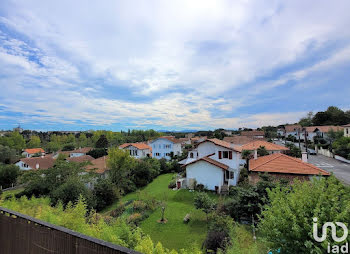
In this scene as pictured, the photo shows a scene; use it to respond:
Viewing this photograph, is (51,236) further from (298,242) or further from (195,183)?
(195,183)

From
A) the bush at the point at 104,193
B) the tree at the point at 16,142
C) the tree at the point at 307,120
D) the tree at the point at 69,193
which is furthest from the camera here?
the tree at the point at 307,120

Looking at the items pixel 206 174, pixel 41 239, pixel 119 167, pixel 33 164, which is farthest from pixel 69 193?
A: pixel 33 164

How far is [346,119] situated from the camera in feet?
157

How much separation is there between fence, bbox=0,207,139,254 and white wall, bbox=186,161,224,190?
53.4 feet

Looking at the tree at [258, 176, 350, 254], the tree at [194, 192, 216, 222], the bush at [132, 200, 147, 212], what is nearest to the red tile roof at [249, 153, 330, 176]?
the tree at [194, 192, 216, 222]

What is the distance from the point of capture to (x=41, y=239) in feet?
9.14

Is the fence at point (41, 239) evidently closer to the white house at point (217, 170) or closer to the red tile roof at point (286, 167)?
the red tile roof at point (286, 167)

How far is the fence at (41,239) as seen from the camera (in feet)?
7.42

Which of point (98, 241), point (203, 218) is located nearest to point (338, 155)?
point (203, 218)

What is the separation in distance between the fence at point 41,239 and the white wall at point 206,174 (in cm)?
1629

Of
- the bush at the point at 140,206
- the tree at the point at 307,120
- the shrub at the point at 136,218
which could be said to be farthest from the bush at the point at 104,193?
the tree at the point at 307,120

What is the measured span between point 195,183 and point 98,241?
17.3 meters

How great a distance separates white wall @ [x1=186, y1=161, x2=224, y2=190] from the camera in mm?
17816

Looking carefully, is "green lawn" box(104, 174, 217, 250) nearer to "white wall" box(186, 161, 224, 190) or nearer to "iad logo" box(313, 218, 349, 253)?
"white wall" box(186, 161, 224, 190)
